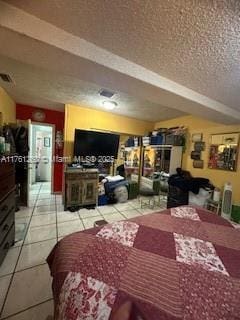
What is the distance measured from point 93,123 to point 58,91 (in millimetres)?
1157

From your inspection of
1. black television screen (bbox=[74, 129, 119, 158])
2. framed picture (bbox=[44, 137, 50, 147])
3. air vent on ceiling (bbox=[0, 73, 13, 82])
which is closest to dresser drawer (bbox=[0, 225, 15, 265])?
black television screen (bbox=[74, 129, 119, 158])

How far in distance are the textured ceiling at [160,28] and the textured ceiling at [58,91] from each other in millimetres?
1317

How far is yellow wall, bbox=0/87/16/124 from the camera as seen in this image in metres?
2.89

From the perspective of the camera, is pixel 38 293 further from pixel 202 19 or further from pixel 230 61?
pixel 230 61

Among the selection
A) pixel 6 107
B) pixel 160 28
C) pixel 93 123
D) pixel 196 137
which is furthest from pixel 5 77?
pixel 196 137

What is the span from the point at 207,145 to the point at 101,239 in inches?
123

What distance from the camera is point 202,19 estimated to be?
0.95 meters

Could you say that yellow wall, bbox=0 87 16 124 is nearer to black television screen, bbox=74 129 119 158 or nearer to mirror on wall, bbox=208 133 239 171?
black television screen, bbox=74 129 119 158

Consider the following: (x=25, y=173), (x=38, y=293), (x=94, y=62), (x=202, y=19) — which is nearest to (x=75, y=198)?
(x=25, y=173)

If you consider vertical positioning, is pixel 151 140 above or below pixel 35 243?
above

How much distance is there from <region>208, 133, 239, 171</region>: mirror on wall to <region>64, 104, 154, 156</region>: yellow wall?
6.50ft

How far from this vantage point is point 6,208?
175cm

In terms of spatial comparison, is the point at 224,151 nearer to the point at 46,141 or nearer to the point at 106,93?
the point at 106,93

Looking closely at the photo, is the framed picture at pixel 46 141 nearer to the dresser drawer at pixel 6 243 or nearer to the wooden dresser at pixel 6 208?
the wooden dresser at pixel 6 208
